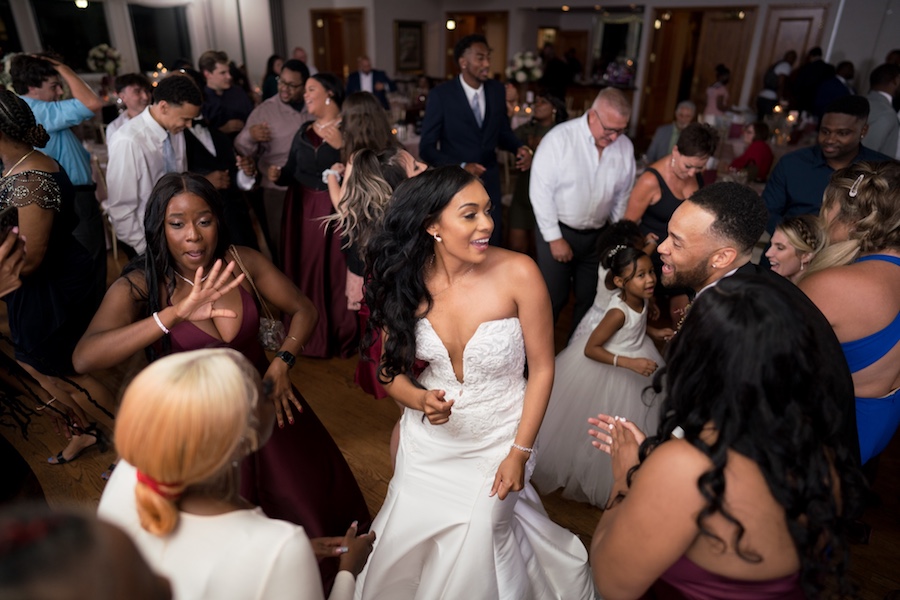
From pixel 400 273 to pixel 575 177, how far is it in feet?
5.80

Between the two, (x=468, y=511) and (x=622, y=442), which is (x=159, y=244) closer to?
(x=468, y=511)

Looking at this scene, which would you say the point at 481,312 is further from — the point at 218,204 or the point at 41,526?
the point at 41,526

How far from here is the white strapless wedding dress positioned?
1772mm

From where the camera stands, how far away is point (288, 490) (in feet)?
6.34

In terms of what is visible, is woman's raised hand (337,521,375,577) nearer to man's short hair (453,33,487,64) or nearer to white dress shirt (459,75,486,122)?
white dress shirt (459,75,486,122)

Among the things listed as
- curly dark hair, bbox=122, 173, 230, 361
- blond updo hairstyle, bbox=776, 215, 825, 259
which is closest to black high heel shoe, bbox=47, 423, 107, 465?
curly dark hair, bbox=122, 173, 230, 361

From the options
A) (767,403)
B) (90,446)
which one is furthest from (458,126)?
(767,403)

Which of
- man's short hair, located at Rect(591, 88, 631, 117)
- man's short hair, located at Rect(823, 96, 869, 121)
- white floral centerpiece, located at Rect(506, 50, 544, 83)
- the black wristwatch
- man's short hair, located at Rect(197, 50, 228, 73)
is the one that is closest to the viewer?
the black wristwatch

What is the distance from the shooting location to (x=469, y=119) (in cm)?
393

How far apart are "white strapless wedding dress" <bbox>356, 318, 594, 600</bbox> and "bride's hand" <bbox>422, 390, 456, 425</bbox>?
0.56ft

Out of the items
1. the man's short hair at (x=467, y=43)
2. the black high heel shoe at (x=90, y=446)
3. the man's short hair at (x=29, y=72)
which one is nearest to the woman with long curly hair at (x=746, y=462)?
the black high heel shoe at (x=90, y=446)

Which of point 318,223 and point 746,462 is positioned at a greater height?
point 746,462

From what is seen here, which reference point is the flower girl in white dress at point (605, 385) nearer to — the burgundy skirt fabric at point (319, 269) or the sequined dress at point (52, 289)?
the burgundy skirt fabric at point (319, 269)

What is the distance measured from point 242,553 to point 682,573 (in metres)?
0.85
